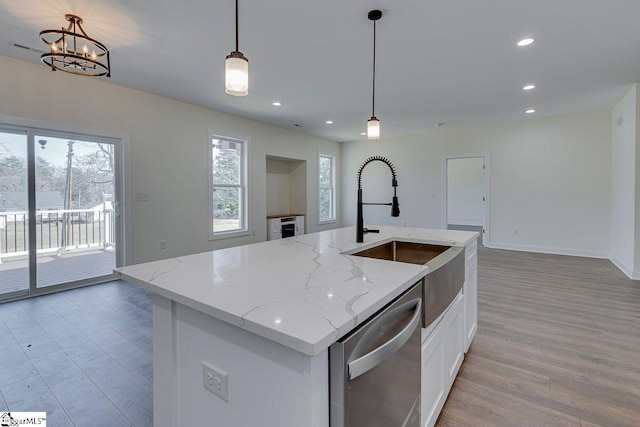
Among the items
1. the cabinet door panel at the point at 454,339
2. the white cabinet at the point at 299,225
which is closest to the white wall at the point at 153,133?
the white cabinet at the point at 299,225

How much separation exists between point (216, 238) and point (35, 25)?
340 cm

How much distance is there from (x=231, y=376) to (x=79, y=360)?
1991 mm

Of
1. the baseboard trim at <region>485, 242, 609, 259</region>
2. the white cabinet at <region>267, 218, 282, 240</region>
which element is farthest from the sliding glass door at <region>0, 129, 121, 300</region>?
the baseboard trim at <region>485, 242, 609, 259</region>

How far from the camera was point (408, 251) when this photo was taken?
2.28 meters

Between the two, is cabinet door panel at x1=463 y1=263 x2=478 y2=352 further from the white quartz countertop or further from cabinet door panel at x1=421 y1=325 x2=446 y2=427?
the white quartz countertop

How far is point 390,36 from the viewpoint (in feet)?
9.00

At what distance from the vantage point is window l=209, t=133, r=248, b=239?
525 cm

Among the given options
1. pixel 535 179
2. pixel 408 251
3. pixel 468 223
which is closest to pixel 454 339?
pixel 408 251

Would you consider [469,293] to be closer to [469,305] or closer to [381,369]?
[469,305]

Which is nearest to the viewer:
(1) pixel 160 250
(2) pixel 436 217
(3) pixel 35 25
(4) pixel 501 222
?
(3) pixel 35 25

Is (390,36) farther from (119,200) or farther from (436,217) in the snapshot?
(436,217)

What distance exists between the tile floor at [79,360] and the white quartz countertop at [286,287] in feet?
3.25

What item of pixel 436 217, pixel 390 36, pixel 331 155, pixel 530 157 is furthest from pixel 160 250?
pixel 530 157

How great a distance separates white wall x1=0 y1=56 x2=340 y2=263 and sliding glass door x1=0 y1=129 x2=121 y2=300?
0.27 m
